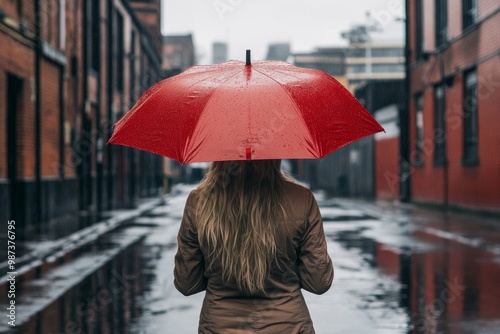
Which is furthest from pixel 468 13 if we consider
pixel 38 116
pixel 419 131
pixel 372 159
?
pixel 372 159

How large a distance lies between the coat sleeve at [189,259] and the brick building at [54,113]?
42.8 ft

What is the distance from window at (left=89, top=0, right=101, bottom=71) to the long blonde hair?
87.2ft

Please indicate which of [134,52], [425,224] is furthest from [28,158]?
[134,52]

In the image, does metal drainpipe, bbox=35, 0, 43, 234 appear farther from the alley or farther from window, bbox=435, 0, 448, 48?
window, bbox=435, 0, 448, 48

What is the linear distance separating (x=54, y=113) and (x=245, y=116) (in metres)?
19.2

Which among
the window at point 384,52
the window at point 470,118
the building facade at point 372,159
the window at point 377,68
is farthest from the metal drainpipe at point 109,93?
A: the window at point 384,52

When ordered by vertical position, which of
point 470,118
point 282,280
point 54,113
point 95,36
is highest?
point 95,36

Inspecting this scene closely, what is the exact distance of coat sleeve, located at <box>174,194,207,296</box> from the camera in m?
2.95

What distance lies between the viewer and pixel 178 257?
10.00 feet

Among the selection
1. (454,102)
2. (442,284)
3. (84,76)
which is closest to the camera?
(442,284)

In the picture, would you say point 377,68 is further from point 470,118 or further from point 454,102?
point 470,118

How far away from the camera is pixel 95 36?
95.1ft

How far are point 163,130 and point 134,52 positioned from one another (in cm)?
3960

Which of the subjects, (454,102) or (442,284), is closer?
(442,284)
